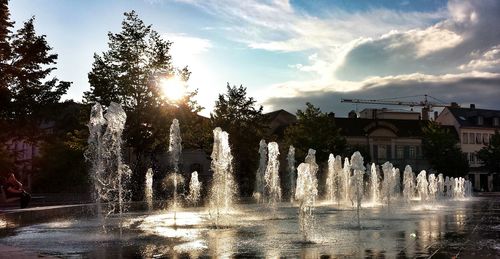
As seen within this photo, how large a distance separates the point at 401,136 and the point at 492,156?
12.2 m

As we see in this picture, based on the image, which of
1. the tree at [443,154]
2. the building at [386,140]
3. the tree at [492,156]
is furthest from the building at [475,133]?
the tree at [443,154]

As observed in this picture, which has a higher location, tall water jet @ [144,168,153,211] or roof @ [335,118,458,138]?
roof @ [335,118,458,138]

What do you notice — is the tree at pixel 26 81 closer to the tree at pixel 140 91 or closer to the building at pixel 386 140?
the tree at pixel 140 91

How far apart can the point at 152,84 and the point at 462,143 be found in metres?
56.2

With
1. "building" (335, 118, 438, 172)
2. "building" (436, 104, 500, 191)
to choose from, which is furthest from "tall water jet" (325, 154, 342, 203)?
"building" (436, 104, 500, 191)

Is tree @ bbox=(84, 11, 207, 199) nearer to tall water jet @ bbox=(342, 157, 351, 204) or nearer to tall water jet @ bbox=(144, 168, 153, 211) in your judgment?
tall water jet @ bbox=(144, 168, 153, 211)

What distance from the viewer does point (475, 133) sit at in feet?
271

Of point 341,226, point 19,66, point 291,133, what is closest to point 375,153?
point 291,133

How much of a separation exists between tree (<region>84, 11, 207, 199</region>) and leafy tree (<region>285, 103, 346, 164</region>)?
1386cm

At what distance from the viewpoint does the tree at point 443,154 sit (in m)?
66.0

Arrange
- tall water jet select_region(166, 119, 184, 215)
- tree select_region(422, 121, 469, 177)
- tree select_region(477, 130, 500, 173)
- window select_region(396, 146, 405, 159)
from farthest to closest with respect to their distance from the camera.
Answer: window select_region(396, 146, 405, 159) → tree select_region(477, 130, 500, 173) → tree select_region(422, 121, 469, 177) → tall water jet select_region(166, 119, 184, 215)

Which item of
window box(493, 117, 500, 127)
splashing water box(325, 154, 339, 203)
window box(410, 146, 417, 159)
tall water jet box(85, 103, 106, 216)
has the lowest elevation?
splashing water box(325, 154, 339, 203)

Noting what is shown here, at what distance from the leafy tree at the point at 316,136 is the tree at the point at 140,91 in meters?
13.9

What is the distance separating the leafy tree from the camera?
2111 inches
